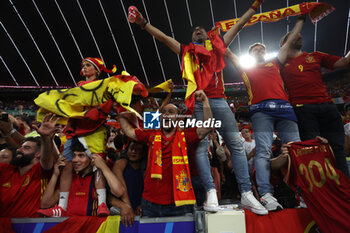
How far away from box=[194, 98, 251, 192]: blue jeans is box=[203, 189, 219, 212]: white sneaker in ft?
0.17

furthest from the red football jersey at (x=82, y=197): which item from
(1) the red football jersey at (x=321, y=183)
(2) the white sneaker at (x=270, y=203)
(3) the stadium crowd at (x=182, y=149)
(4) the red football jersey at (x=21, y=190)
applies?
(1) the red football jersey at (x=321, y=183)

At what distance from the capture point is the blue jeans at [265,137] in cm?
183

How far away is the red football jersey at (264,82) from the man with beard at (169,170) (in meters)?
0.67

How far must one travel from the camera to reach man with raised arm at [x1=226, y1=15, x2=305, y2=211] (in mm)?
1843

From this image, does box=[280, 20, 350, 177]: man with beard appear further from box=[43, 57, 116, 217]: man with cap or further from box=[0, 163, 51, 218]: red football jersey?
box=[0, 163, 51, 218]: red football jersey

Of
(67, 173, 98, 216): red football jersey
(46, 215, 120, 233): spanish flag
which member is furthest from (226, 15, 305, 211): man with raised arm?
(67, 173, 98, 216): red football jersey

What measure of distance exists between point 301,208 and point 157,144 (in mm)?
1488

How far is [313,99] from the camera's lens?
2080 mm

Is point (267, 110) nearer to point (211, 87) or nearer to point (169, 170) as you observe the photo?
point (211, 87)

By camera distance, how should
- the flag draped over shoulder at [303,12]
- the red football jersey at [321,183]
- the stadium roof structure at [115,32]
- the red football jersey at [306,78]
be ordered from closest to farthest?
the red football jersey at [321,183] → the red football jersey at [306,78] → the flag draped over shoulder at [303,12] → the stadium roof structure at [115,32]

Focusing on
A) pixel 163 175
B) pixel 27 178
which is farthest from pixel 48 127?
pixel 163 175

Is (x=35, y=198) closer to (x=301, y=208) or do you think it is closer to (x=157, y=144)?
(x=157, y=144)

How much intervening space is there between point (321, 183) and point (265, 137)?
0.60 meters

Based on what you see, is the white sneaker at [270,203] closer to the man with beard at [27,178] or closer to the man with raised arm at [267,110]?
the man with raised arm at [267,110]
